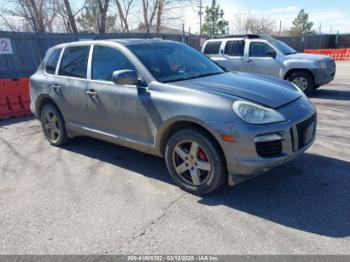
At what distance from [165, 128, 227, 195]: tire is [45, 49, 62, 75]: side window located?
2851 millimetres

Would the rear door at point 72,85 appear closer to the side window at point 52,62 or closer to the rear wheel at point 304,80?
the side window at point 52,62

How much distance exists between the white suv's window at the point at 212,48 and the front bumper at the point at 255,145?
8.03 m

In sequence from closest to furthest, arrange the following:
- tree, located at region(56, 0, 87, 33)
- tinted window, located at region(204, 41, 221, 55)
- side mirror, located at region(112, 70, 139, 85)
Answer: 1. side mirror, located at region(112, 70, 139, 85)
2. tinted window, located at region(204, 41, 221, 55)
3. tree, located at region(56, 0, 87, 33)

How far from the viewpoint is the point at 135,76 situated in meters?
3.96

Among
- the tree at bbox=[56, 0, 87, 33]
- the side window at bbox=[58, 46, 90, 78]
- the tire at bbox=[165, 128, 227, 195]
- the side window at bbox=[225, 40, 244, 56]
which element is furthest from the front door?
the tree at bbox=[56, 0, 87, 33]

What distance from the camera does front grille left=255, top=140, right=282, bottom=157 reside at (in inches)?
128

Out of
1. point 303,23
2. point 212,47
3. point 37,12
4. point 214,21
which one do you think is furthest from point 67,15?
point 303,23

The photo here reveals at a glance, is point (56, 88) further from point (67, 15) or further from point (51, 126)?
point (67, 15)

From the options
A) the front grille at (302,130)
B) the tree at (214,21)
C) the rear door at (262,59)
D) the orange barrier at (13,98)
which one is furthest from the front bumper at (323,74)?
the tree at (214,21)

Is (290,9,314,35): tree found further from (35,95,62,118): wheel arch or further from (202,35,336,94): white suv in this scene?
(35,95,62,118): wheel arch

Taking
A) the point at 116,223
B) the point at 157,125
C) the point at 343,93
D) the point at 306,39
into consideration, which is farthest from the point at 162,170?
the point at 306,39

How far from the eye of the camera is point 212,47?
11.2 m

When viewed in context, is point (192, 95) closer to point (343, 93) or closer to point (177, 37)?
point (343, 93)

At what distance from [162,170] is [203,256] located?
193 centimetres
